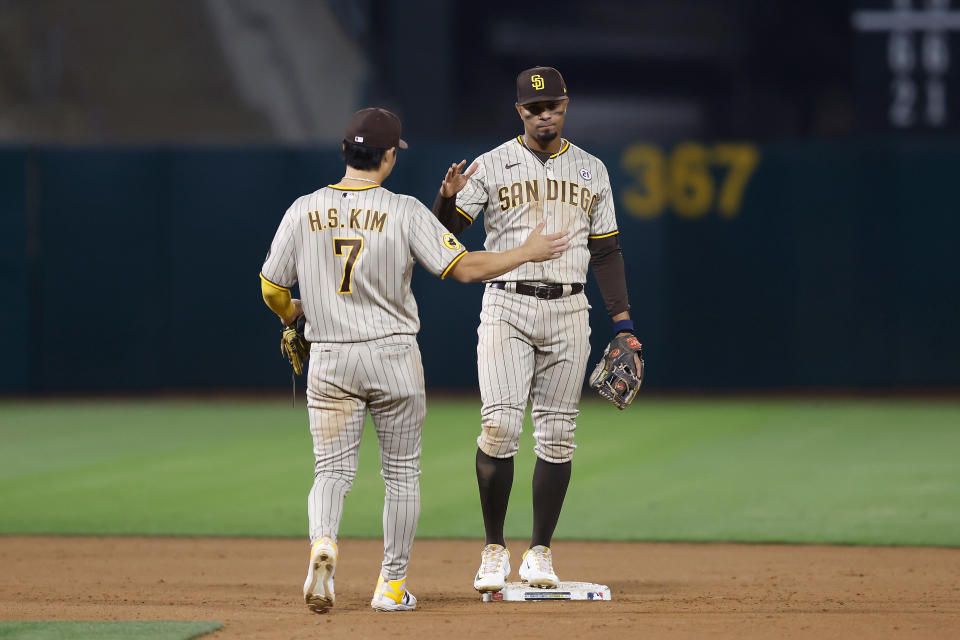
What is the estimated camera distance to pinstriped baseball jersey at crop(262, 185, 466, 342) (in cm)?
488

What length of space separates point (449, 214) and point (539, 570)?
1395 mm

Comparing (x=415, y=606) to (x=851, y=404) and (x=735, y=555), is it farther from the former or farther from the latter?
(x=851, y=404)

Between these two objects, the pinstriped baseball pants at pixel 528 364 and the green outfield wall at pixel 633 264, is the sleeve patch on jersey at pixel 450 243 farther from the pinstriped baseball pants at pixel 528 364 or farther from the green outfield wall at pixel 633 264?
the green outfield wall at pixel 633 264

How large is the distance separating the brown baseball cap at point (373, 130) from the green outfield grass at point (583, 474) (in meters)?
2.85

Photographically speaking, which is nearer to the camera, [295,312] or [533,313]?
[295,312]

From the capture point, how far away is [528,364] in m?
5.43

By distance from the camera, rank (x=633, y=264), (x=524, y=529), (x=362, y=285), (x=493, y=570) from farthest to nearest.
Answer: (x=633, y=264)
(x=524, y=529)
(x=493, y=570)
(x=362, y=285)

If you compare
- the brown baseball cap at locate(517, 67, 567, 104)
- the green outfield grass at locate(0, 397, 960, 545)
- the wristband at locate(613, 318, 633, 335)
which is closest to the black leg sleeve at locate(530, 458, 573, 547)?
the wristband at locate(613, 318, 633, 335)

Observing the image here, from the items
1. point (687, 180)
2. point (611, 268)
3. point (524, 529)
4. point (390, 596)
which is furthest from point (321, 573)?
point (687, 180)

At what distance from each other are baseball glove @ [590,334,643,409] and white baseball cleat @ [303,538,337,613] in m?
1.39

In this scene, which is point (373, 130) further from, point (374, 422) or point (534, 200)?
point (374, 422)

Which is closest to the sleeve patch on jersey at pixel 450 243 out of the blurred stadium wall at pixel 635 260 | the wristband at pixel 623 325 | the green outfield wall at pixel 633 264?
the wristband at pixel 623 325

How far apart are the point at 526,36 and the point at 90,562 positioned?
43.5 feet

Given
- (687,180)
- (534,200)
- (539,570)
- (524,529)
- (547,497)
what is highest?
(687,180)
